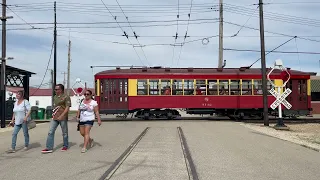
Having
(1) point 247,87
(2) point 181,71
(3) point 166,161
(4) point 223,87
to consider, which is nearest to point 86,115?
(3) point 166,161

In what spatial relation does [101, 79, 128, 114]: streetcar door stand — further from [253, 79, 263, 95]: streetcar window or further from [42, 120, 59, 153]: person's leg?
[42, 120, 59, 153]: person's leg

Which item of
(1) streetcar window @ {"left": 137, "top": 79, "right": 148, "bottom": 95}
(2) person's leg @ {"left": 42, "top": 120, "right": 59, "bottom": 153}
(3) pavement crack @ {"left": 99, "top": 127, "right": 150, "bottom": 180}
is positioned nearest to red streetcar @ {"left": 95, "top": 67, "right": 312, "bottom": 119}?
(1) streetcar window @ {"left": 137, "top": 79, "right": 148, "bottom": 95}

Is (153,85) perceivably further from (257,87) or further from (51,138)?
(51,138)

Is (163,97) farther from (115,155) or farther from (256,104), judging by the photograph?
(115,155)

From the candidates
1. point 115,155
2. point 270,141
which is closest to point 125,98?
point 270,141

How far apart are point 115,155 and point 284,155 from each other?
4.36 meters

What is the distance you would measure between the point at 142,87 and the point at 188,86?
9.60 ft

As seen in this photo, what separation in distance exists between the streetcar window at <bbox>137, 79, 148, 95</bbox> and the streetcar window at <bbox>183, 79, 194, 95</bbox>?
247cm

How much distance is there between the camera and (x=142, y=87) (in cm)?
2442

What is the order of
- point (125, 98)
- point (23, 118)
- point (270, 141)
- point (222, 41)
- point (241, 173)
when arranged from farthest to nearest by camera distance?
point (222, 41)
point (125, 98)
point (270, 141)
point (23, 118)
point (241, 173)

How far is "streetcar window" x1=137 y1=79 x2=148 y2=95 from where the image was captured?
959 inches

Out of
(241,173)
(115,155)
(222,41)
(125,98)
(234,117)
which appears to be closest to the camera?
(241,173)

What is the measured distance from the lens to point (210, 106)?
24641 millimetres

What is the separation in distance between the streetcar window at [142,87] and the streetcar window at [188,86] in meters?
2.47
